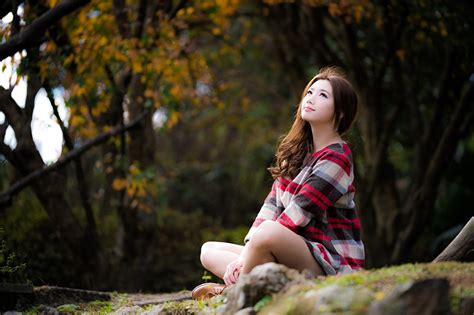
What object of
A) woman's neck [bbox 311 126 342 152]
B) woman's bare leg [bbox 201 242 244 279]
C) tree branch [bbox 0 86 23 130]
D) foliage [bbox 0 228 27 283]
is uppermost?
tree branch [bbox 0 86 23 130]

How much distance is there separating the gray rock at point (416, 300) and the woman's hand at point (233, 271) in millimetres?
1225

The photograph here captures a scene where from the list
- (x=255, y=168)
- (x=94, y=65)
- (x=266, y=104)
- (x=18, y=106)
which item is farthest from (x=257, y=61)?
(x=18, y=106)

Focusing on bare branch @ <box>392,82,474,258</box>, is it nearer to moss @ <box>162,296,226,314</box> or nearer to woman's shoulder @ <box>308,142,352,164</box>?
woman's shoulder @ <box>308,142,352,164</box>

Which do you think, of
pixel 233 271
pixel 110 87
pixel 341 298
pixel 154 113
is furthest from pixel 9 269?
pixel 154 113

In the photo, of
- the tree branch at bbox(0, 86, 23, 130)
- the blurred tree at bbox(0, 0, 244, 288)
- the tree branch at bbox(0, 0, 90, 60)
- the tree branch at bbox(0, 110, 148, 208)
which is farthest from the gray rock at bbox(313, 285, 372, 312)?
the tree branch at bbox(0, 86, 23, 130)

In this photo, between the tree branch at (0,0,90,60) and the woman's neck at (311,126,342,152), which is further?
the tree branch at (0,0,90,60)

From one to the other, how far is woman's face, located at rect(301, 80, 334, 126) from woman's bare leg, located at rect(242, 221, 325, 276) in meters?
0.80

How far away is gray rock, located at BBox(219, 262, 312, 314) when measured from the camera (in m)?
2.83

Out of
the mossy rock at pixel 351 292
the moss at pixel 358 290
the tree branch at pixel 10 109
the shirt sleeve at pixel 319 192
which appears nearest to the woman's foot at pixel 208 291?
the mossy rock at pixel 351 292

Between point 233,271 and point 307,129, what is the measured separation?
40.9 inches

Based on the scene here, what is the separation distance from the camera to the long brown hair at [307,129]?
12.2ft

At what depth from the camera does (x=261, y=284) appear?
2.84 meters

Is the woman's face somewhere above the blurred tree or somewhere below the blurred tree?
below

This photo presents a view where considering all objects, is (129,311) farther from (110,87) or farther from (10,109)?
(110,87)
